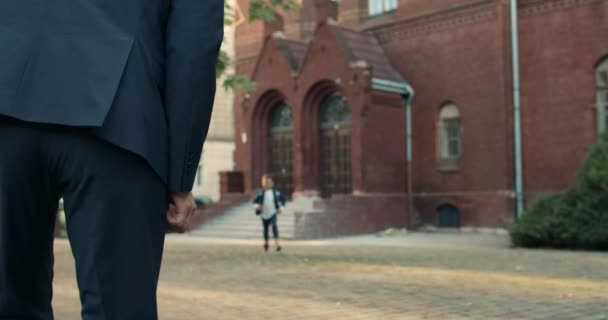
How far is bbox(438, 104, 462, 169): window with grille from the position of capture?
24.4 metres

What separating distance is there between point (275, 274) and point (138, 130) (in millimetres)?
9210

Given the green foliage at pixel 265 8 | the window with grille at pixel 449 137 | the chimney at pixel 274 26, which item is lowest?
the window with grille at pixel 449 137

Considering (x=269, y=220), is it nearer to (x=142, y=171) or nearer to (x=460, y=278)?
(x=460, y=278)

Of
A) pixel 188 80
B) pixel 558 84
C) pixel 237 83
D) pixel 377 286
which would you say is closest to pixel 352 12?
pixel 558 84

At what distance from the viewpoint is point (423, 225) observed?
25.1 meters

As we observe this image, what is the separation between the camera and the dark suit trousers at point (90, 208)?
203cm

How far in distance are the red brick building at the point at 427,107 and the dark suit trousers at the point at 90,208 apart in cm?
2039

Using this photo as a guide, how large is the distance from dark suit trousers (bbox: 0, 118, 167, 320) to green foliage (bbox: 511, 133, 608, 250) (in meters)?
14.6

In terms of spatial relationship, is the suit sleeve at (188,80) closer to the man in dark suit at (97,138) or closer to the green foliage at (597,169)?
the man in dark suit at (97,138)

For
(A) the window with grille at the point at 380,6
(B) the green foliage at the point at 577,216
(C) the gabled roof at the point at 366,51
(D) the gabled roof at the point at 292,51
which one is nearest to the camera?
(B) the green foliage at the point at 577,216

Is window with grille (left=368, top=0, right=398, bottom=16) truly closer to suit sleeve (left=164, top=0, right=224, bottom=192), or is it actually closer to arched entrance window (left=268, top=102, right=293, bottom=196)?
arched entrance window (left=268, top=102, right=293, bottom=196)

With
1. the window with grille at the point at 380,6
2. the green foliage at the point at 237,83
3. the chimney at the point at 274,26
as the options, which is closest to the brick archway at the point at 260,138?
the chimney at the point at 274,26

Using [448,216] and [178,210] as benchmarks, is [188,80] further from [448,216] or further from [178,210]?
[448,216]

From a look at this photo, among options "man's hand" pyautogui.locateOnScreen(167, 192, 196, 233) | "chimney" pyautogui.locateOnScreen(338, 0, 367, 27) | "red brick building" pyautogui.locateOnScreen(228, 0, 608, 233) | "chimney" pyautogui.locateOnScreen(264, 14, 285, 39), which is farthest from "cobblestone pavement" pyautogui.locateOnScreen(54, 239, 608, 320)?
"chimney" pyautogui.locateOnScreen(338, 0, 367, 27)
